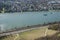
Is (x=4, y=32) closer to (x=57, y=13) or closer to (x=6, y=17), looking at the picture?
(x=6, y=17)

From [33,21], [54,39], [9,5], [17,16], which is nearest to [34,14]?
[33,21]

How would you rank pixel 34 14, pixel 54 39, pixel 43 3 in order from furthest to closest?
1. pixel 34 14
2. pixel 43 3
3. pixel 54 39

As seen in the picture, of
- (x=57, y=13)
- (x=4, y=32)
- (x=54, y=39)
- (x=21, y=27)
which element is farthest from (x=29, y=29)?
(x=57, y=13)

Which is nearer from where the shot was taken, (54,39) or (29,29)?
(54,39)

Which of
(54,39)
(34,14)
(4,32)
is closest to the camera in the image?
(54,39)

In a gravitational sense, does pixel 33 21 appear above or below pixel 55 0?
below

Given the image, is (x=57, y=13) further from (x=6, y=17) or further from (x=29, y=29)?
(x=6, y=17)
